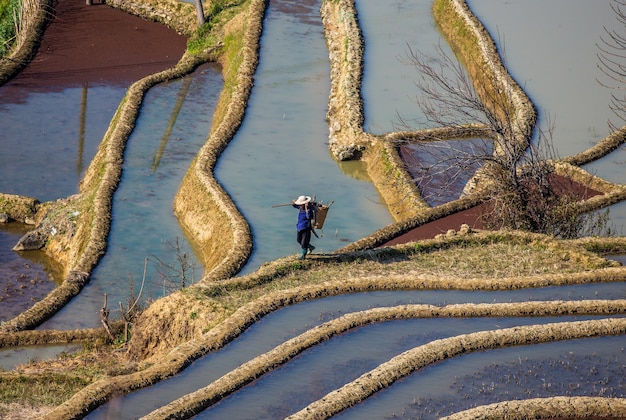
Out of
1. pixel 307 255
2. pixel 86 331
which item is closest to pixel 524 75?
pixel 307 255

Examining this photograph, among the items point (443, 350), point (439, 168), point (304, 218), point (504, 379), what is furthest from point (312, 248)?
point (439, 168)

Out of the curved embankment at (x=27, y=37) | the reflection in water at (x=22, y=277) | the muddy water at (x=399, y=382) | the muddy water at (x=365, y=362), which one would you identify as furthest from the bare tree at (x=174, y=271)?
the curved embankment at (x=27, y=37)

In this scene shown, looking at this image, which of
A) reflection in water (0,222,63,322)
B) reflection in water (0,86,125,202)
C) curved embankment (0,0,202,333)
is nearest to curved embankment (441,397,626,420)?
curved embankment (0,0,202,333)

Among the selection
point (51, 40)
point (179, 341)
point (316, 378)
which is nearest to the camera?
point (316, 378)

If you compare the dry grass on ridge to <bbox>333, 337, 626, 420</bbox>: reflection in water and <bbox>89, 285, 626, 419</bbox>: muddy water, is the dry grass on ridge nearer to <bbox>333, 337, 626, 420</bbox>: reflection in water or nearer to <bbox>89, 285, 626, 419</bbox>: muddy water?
<bbox>89, 285, 626, 419</bbox>: muddy water

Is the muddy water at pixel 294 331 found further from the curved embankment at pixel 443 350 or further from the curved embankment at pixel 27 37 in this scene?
the curved embankment at pixel 27 37

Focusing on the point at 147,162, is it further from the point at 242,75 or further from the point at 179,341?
the point at 179,341
